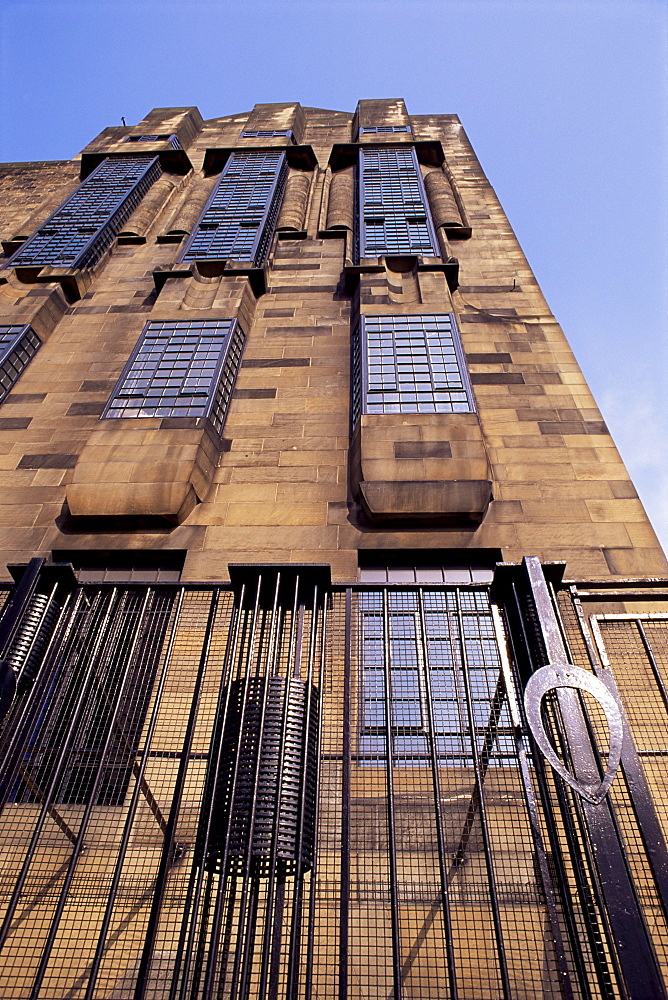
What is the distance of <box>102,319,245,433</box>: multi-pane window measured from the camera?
12992mm

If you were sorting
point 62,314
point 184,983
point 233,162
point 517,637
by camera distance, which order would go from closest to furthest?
point 184,983 < point 517,637 < point 62,314 < point 233,162

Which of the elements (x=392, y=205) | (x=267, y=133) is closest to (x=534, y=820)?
(x=392, y=205)

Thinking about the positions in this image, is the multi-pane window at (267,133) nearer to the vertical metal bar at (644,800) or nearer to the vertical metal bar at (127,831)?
the vertical metal bar at (127,831)

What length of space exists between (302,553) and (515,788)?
463 centimetres

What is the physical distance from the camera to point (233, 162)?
2556 cm

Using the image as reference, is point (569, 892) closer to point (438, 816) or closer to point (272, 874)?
point (438, 816)

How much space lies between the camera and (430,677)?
8828 millimetres

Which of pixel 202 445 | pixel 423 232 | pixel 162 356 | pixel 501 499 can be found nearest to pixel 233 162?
pixel 423 232

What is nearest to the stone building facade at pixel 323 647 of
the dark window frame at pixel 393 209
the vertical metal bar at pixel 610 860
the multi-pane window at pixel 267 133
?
the vertical metal bar at pixel 610 860

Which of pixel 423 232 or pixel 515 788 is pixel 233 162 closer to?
pixel 423 232

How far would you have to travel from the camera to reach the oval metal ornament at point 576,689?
24.0 feet

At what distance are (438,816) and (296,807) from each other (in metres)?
1.53

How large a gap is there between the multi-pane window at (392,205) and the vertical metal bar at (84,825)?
40.9ft

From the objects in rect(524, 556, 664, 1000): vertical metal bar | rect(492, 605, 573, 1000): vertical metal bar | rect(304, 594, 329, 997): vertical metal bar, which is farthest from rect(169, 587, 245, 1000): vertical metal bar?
rect(524, 556, 664, 1000): vertical metal bar
